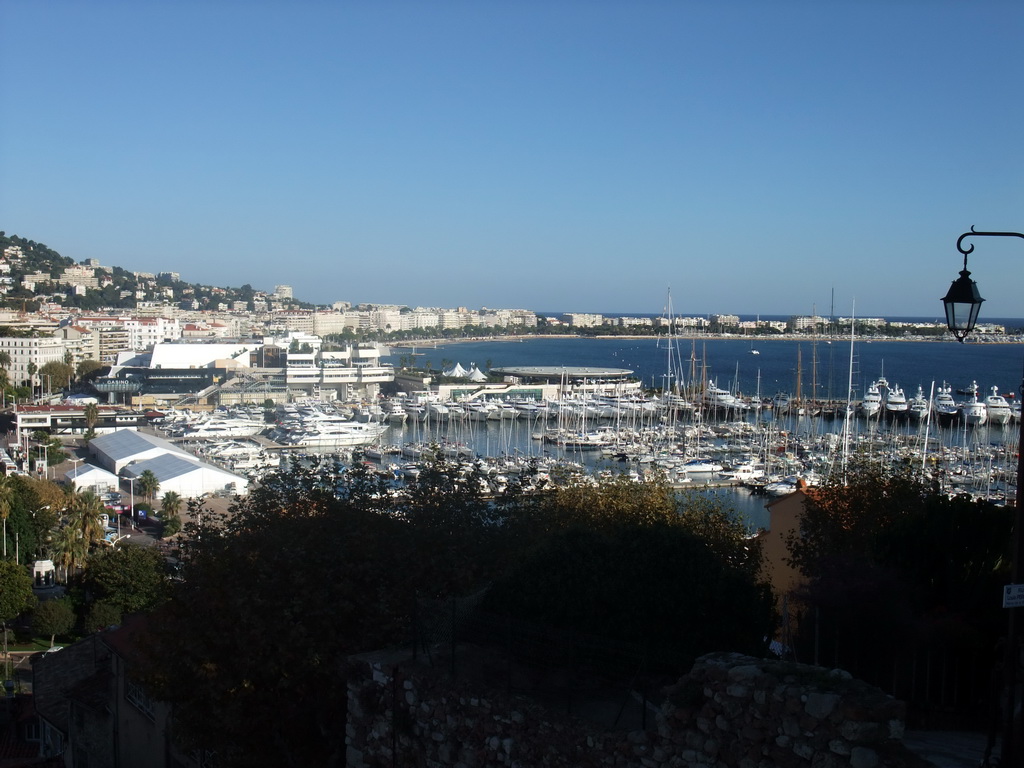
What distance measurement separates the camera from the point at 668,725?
304 centimetres

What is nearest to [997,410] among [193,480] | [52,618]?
[193,480]

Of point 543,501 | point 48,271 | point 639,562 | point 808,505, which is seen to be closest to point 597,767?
point 639,562

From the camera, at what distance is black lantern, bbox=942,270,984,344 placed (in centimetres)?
294

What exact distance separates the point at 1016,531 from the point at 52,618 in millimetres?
12699

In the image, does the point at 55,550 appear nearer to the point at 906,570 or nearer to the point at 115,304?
the point at 906,570

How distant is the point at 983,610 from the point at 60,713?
6.89 metres

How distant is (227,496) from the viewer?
2292 centimetres

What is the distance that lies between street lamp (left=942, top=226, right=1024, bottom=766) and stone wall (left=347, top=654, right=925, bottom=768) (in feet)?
1.37

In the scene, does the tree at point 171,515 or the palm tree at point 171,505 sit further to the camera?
the palm tree at point 171,505

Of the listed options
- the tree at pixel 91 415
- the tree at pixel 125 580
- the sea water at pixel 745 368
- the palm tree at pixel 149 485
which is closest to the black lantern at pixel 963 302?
the tree at pixel 125 580

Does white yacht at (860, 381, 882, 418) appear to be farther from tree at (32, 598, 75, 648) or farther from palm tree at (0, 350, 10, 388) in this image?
palm tree at (0, 350, 10, 388)

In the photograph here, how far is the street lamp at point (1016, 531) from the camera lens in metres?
2.78

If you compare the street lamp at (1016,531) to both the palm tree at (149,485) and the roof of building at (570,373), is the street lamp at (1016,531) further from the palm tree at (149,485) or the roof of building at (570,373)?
the roof of building at (570,373)

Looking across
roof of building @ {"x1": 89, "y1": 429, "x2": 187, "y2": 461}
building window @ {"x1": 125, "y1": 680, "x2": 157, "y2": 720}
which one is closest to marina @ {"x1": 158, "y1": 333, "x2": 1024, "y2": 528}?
roof of building @ {"x1": 89, "y1": 429, "x2": 187, "y2": 461}
